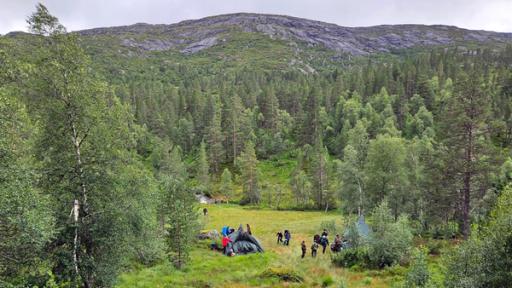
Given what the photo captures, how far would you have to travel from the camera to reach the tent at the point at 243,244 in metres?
32.8

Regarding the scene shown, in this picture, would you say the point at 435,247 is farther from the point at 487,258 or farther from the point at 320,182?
the point at 320,182

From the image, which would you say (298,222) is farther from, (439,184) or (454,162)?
(454,162)

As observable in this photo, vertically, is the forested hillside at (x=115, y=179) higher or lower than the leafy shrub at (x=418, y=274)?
higher

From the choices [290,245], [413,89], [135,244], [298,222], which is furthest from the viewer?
[413,89]

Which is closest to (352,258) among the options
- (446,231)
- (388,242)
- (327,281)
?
(388,242)

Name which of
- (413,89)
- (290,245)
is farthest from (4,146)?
(413,89)

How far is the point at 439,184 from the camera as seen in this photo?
38281 mm

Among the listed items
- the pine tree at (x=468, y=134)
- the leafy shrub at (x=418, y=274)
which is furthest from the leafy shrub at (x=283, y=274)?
the pine tree at (x=468, y=134)

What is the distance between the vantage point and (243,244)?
33.1 meters

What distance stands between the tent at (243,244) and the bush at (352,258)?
7.03 meters

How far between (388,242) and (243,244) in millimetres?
12350

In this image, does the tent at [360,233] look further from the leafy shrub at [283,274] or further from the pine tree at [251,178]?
the pine tree at [251,178]

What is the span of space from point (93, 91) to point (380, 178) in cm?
3659

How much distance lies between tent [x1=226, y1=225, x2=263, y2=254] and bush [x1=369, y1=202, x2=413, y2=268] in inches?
401
